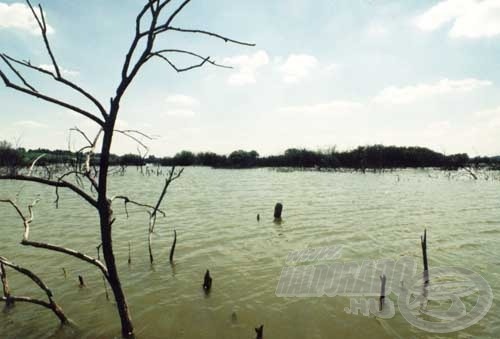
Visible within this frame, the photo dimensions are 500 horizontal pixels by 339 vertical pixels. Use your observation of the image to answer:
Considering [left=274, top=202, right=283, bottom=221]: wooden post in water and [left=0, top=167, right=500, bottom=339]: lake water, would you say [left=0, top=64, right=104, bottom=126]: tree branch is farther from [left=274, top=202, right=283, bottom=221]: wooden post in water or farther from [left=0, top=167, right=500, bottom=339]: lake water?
[left=274, top=202, right=283, bottom=221]: wooden post in water

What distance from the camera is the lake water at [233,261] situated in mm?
5074

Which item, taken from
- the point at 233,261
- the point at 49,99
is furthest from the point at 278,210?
the point at 49,99

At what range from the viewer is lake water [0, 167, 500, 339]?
507 centimetres

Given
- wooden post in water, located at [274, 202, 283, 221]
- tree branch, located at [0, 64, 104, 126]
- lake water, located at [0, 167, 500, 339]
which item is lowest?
lake water, located at [0, 167, 500, 339]

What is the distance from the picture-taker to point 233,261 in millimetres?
8461

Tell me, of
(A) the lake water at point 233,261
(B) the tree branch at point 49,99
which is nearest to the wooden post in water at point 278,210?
(A) the lake water at point 233,261

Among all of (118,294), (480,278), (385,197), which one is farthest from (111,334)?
(385,197)

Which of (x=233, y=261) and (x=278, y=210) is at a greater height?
(x=278, y=210)

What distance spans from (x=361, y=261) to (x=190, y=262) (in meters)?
4.47

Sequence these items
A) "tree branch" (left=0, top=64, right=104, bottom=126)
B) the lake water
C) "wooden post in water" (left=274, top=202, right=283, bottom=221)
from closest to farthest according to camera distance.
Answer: "tree branch" (left=0, top=64, right=104, bottom=126)
the lake water
"wooden post in water" (left=274, top=202, right=283, bottom=221)

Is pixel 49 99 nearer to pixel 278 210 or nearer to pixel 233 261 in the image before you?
pixel 233 261

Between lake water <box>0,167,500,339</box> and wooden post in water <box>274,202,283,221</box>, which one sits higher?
wooden post in water <box>274,202,283,221</box>

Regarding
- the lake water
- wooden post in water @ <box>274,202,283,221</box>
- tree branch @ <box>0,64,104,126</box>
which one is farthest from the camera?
wooden post in water @ <box>274,202,283,221</box>

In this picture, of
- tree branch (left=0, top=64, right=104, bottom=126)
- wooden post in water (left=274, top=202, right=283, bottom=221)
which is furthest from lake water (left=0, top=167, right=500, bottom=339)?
tree branch (left=0, top=64, right=104, bottom=126)
